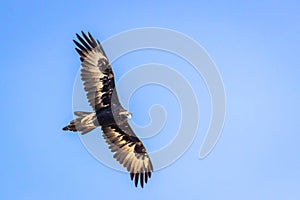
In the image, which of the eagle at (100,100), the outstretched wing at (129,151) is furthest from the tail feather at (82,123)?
the outstretched wing at (129,151)

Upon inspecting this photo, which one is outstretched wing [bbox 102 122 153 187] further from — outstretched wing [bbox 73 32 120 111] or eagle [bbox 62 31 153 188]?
outstretched wing [bbox 73 32 120 111]

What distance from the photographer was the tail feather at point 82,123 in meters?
21.4

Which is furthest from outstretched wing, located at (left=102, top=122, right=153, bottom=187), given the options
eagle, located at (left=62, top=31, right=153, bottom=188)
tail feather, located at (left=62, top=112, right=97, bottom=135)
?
tail feather, located at (left=62, top=112, right=97, bottom=135)

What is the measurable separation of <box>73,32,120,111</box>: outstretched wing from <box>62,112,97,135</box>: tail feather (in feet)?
1.41

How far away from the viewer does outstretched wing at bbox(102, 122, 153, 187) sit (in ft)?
74.2

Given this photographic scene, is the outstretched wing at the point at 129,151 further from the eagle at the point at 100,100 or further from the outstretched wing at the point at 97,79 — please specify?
the outstretched wing at the point at 97,79

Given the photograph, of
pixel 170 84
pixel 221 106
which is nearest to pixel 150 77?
pixel 170 84

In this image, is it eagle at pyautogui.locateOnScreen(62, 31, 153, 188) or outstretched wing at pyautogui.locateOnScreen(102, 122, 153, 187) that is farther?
outstretched wing at pyautogui.locateOnScreen(102, 122, 153, 187)

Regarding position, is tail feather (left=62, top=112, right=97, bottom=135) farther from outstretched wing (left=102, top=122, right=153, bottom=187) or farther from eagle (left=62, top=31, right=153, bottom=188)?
outstretched wing (left=102, top=122, right=153, bottom=187)

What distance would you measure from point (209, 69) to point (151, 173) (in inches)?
149

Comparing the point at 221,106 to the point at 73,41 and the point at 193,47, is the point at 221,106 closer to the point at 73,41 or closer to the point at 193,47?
the point at 193,47

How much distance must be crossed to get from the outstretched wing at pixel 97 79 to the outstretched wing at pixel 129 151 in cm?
103

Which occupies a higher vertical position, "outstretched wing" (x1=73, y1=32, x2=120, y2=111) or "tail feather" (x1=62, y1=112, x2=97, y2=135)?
"outstretched wing" (x1=73, y1=32, x2=120, y2=111)

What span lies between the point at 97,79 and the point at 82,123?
1469 mm
